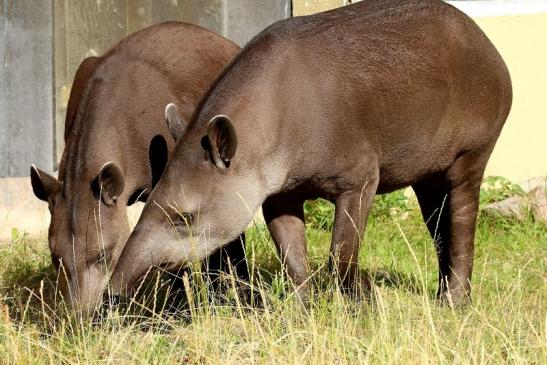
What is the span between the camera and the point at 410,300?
677cm

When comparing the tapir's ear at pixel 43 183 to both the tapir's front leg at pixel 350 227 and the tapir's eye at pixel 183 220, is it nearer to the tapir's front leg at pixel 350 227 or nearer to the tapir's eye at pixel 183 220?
the tapir's eye at pixel 183 220

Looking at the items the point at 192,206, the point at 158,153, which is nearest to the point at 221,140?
the point at 192,206

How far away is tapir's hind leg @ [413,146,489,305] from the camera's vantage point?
7504mm

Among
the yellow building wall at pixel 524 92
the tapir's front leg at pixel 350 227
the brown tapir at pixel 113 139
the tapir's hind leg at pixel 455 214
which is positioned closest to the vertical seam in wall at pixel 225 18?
the yellow building wall at pixel 524 92

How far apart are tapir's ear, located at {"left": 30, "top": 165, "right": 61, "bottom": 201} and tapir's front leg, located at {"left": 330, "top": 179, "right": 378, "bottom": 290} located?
5.39 ft

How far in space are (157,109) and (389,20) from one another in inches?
58.6

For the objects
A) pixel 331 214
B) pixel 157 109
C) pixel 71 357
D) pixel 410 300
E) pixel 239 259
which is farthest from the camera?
pixel 331 214

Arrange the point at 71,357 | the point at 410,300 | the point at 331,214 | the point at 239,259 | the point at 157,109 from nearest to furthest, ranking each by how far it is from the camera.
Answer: the point at 71,357
the point at 410,300
the point at 157,109
the point at 239,259
the point at 331,214

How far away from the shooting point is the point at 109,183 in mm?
6887

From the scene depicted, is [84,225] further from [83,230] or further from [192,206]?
[192,206]

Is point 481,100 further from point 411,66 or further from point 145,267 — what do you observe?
point 145,267

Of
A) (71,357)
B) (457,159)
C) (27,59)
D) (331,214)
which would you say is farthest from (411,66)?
(27,59)

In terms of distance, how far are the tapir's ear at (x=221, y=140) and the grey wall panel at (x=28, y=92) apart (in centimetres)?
420

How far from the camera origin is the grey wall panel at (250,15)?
411 inches
